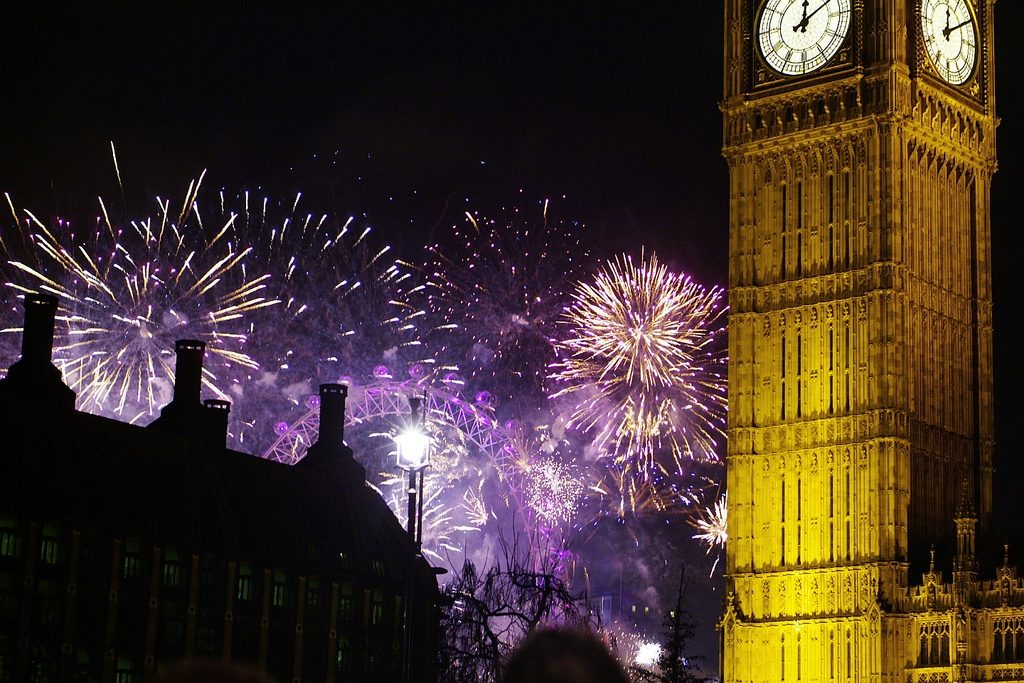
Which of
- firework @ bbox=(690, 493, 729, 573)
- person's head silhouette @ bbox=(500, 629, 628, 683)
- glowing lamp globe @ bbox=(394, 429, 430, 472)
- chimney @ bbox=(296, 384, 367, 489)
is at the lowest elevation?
person's head silhouette @ bbox=(500, 629, 628, 683)

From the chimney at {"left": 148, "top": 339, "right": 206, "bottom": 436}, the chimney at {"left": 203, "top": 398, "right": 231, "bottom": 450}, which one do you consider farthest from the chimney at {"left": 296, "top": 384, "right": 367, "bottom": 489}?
the chimney at {"left": 148, "top": 339, "right": 206, "bottom": 436}

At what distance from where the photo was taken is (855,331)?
253 ft

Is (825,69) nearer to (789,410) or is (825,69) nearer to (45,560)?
(789,410)

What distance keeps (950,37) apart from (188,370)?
3311cm

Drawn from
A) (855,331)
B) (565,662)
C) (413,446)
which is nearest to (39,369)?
(855,331)

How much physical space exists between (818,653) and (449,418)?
56.5 ft

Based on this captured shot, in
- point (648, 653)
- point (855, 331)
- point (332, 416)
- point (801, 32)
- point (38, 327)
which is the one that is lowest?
point (648, 653)

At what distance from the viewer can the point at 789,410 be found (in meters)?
78.8

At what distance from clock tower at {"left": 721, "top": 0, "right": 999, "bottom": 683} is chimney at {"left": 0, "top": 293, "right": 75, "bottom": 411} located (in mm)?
27108

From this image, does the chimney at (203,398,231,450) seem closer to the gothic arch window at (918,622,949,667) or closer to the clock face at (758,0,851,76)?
the clock face at (758,0,851,76)

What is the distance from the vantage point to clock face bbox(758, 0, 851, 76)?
78.8m

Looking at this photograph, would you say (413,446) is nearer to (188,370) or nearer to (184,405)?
(188,370)

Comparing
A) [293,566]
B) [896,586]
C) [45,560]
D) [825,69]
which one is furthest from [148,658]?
[825,69]

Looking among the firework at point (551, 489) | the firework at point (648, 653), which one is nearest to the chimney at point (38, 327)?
the firework at point (551, 489)
